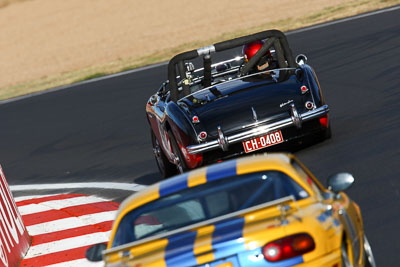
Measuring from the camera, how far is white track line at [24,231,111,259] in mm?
9094

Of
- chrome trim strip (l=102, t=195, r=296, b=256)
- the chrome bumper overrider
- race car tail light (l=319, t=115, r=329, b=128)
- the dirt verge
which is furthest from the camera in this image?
the dirt verge

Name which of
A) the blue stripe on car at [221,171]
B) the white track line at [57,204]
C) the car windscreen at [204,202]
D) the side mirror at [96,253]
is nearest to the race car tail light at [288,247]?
the car windscreen at [204,202]

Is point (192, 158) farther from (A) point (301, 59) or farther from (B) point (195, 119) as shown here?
(A) point (301, 59)

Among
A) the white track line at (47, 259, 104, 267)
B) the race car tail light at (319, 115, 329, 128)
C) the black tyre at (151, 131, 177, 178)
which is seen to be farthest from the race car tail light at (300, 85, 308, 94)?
the white track line at (47, 259, 104, 267)

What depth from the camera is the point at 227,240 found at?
465 centimetres

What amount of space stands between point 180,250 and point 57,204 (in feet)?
23.2

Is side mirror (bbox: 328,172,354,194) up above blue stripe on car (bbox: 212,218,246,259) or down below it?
below

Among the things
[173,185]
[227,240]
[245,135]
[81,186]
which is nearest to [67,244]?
[245,135]

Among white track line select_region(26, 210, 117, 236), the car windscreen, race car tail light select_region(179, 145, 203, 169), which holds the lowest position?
white track line select_region(26, 210, 117, 236)

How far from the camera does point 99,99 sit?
72.1ft

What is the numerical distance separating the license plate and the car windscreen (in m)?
4.71

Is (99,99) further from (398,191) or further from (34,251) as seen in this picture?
(398,191)

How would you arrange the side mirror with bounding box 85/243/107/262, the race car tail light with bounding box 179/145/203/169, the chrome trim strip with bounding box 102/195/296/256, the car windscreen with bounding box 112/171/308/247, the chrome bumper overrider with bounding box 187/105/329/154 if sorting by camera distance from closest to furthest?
the chrome trim strip with bounding box 102/195/296/256 → the car windscreen with bounding box 112/171/308/247 → the side mirror with bounding box 85/243/107/262 → the chrome bumper overrider with bounding box 187/105/329/154 → the race car tail light with bounding box 179/145/203/169

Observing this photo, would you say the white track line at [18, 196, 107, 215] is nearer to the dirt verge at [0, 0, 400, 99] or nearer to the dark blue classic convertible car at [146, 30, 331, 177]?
the dark blue classic convertible car at [146, 30, 331, 177]
